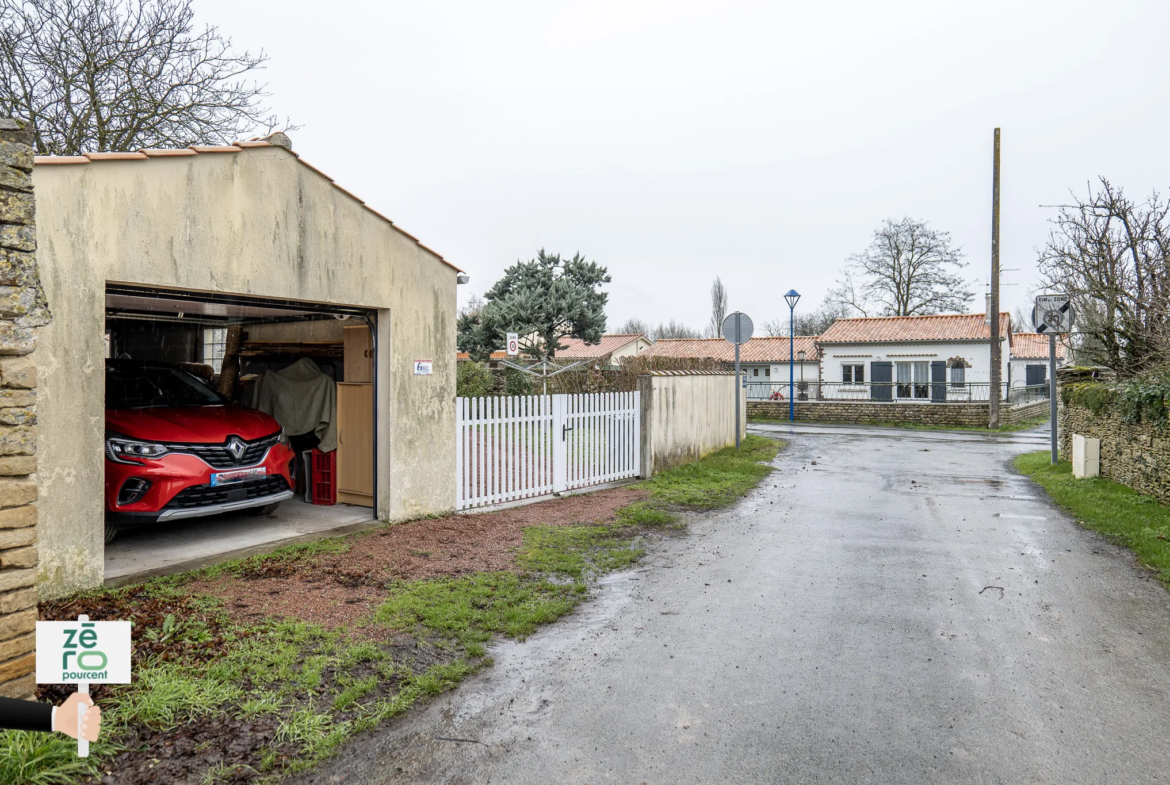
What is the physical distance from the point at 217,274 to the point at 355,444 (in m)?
3.28

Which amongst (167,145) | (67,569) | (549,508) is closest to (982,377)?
(549,508)

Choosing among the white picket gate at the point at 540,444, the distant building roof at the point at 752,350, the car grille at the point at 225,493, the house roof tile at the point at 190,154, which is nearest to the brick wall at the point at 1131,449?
the white picket gate at the point at 540,444

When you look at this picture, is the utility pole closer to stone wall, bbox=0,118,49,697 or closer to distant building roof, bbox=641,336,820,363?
distant building roof, bbox=641,336,820,363

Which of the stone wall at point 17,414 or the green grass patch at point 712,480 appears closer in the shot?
the stone wall at point 17,414

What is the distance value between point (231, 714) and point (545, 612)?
2.27 metres

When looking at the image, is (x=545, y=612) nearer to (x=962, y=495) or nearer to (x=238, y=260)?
(x=238, y=260)

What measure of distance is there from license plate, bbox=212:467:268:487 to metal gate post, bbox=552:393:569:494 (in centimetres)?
399

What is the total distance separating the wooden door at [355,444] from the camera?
8.94 meters

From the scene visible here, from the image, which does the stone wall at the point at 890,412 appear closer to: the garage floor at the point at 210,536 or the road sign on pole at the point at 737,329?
the road sign on pole at the point at 737,329

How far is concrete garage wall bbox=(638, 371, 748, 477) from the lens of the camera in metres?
12.4

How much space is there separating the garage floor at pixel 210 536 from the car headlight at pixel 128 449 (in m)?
0.91

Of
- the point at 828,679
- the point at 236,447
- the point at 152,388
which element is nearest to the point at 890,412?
the point at 236,447

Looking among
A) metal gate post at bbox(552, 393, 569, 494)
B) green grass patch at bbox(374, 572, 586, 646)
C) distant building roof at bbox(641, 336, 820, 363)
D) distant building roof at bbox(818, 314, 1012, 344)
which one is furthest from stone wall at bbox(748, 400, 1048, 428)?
green grass patch at bbox(374, 572, 586, 646)

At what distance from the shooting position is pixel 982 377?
36.1 meters
